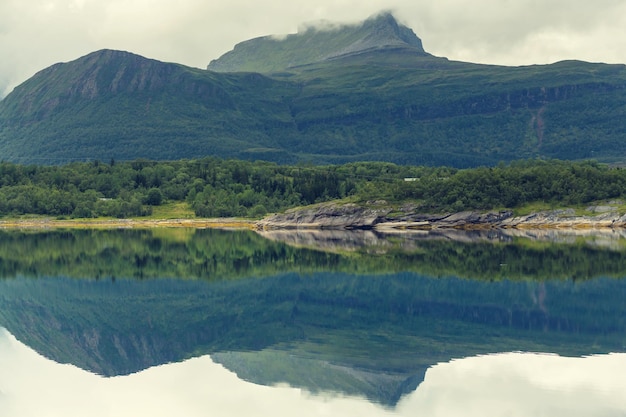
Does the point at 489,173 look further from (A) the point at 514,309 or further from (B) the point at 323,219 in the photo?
(A) the point at 514,309

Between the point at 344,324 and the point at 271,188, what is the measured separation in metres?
135

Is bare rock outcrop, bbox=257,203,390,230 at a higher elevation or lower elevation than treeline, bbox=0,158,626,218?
lower

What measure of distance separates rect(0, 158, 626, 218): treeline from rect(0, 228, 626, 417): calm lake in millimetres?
42691

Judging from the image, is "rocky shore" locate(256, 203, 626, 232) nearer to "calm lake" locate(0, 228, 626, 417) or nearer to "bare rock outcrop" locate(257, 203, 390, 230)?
"bare rock outcrop" locate(257, 203, 390, 230)

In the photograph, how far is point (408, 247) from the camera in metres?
95.8

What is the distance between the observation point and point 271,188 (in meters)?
182

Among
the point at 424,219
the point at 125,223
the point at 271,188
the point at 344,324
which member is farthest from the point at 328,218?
the point at 344,324

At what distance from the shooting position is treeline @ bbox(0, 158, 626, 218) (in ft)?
450

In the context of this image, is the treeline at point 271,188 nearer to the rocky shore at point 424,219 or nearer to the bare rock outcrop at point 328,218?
the rocky shore at point 424,219

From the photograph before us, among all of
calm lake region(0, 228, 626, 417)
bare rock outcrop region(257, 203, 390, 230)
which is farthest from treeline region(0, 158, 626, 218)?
calm lake region(0, 228, 626, 417)

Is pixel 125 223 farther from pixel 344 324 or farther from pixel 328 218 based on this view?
pixel 344 324

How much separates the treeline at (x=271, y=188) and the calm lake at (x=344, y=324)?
140 ft

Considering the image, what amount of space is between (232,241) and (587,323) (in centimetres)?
7000

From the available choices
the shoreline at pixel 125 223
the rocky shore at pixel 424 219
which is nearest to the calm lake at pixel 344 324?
the rocky shore at pixel 424 219
